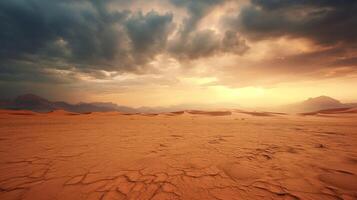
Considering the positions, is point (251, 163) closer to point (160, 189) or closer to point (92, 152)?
point (160, 189)

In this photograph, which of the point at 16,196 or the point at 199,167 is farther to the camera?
the point at 199,167

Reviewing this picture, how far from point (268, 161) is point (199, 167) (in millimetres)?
1573

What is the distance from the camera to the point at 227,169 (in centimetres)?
311

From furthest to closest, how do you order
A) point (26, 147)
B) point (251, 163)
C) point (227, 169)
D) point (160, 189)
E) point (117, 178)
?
point (26, 147) → point (251, 163) → point (227, 169) → point (117, 178) → point (160, 189)

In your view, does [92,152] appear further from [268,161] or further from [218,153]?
[268,161]

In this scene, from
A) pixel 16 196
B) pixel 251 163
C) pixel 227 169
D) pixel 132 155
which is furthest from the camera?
pixel 132 155

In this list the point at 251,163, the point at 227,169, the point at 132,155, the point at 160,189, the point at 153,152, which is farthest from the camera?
the point at 153,152

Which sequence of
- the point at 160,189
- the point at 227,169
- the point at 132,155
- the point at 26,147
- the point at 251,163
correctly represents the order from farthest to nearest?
the point at 26,147, the point at 132,155, the point at 251,163, the point at 227,169, the point at 160,189

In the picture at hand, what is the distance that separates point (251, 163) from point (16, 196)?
4.03m

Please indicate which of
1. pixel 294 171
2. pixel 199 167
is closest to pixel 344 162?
pixel 294 171

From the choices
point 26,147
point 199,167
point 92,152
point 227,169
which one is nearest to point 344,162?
point 227,169

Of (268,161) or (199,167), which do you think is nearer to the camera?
(199,167)

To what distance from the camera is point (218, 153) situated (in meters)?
4.08

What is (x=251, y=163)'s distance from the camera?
132 inches
